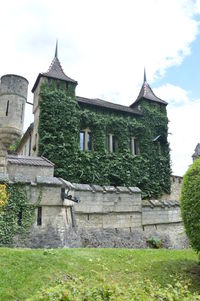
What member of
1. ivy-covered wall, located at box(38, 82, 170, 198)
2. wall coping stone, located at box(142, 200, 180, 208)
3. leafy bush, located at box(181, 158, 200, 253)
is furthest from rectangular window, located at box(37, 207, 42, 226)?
wall coping stone, located at box(142, 200, 180, 208)

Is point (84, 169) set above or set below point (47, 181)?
above

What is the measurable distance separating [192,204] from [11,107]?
13327mm

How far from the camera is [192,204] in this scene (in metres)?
8.73

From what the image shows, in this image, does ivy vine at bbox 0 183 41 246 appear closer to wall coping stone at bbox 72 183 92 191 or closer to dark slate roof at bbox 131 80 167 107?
wall coping stone at bbox 72 183 92 191

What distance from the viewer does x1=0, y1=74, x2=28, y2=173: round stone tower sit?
18.0 m

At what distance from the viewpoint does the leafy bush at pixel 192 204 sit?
8.51 metres

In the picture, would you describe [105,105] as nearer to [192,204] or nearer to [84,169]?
[84,169]

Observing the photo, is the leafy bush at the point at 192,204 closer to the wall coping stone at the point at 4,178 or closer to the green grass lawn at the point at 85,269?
the green grass lawn at the point at 85,269

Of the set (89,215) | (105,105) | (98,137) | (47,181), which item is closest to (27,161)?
(47,181)

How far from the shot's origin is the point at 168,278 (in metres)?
8.54

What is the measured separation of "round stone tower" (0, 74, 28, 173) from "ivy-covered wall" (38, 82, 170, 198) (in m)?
3.00

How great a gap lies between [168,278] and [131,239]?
29.0 feet

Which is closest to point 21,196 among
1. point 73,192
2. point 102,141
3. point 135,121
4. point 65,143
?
point 73,192

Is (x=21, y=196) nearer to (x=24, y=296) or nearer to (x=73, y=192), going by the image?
(x=73, y=192)
